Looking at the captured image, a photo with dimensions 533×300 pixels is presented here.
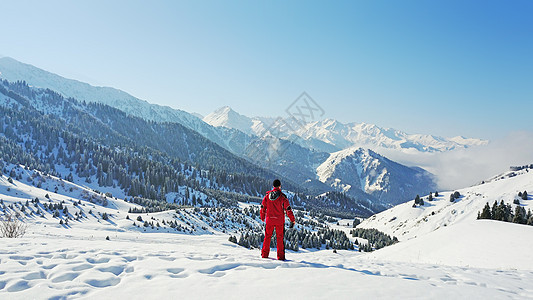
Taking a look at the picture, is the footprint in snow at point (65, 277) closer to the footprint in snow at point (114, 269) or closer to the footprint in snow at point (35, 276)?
the footprint in snow at point (35, 276)

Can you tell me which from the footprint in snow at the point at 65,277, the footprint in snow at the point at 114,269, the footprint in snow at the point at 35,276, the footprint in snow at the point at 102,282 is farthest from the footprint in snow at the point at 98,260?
the footprint in snow at the point at 102,282

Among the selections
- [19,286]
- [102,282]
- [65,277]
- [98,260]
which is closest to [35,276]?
[65,277]

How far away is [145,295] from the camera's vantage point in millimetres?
6953

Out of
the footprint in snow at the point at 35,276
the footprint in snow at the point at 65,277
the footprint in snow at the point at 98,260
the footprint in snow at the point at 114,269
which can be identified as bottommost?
the footprint in snow at the point at 98,260

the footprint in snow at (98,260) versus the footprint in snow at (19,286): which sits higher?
the footprint in snow at (19,286)

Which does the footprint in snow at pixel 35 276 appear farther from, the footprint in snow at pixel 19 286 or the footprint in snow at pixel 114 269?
the footprint in snow at pixel 114 269

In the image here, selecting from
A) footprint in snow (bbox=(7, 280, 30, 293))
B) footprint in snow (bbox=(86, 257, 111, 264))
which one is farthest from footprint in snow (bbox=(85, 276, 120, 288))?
footprint in snow (bbox=(86, 257, 111, 264))

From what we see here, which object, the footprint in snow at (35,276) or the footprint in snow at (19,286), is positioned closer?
the footprint in snow at (19,286)

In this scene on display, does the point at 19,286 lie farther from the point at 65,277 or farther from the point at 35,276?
the point at 65,277

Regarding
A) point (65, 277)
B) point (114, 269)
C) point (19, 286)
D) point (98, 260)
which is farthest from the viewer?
point (98, 260)

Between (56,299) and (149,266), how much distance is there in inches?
128

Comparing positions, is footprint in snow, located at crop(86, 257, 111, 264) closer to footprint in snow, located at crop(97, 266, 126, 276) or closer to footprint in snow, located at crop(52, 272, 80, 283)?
footprint in snow, located at crop(97, 266, 126, 276)

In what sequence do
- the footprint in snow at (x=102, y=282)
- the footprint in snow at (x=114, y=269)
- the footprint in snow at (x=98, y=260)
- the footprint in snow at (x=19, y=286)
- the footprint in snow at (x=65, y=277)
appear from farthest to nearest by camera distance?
the footprint in snow at (x=98, y=260) → the footprint in snow at (x=114, y=269) → the footprint in snow at (x=65, y=277) → the footprint in snow at (x=102, y=282) → the footprint in snow at (x=19, y=286)

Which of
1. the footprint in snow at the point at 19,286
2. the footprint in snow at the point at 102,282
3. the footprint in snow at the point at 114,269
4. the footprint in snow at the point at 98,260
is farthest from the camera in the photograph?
the footprint in snow at the point at 98,260
